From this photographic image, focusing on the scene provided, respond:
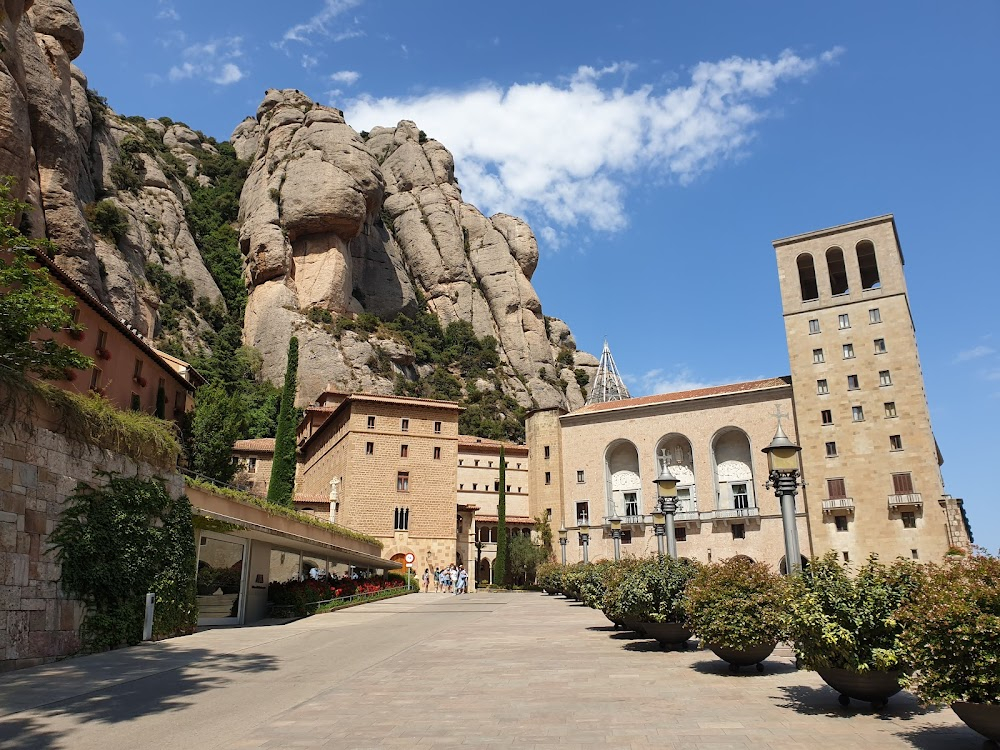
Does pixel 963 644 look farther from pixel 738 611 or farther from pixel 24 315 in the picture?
pixel 24 315

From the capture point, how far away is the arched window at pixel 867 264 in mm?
53000

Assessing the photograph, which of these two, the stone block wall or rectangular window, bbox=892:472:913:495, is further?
rectangular window, bbox=892:472:913:495

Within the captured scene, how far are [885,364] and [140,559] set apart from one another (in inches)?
1931

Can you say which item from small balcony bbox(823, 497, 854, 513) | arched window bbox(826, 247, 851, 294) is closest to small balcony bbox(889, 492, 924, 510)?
small balcony bbox(823, 497, 854, 513)

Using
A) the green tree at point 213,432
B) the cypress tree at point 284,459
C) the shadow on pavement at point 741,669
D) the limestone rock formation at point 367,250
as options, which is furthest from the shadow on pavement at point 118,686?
the limestone rock formation at point 367,250

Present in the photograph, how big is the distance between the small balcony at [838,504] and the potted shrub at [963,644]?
44.7 m

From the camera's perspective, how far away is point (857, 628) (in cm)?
751

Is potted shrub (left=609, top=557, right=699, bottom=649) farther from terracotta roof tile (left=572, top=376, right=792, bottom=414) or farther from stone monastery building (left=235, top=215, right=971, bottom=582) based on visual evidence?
terracotta roof tile (left=572, top=376, right=792, bottom=414)

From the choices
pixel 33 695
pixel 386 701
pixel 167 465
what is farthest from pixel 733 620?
pixel 167 465

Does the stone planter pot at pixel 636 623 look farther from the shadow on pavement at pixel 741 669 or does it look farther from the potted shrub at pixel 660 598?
the shadow on pavement at pixel 741 669

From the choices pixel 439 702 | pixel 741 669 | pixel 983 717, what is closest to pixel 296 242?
pixel 741 669

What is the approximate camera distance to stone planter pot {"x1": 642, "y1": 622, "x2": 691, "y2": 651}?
1298cm

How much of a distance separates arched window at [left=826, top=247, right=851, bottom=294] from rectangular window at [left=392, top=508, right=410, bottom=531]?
36.7m

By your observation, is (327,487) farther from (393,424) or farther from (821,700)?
(821,700)
